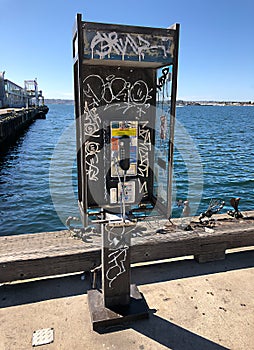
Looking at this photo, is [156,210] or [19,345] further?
[156,210]

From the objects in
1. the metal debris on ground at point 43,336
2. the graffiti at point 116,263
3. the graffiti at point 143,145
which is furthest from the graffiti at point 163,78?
the metal debris on ground at point 43,336

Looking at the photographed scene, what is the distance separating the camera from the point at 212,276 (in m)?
3.84

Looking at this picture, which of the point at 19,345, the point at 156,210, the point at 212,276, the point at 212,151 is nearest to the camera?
the point at 19,345

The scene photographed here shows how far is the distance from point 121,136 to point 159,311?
77.4 inches

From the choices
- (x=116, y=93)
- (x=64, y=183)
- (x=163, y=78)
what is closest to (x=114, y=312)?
(x=116, y=93)

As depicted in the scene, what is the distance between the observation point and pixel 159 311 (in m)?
3.22

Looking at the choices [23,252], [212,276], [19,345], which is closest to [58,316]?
[19,345]

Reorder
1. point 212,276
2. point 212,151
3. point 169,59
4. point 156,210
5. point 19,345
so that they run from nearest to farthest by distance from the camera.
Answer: point 19,345
point 169,59
point 212,276
point 156,210
point 212,151

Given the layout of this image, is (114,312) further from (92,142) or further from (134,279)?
(92,142)

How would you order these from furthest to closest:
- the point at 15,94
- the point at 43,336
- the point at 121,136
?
the point at 15,94 < the point at 121,136 < the point at 43,336

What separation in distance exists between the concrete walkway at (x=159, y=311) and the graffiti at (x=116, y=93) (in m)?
2.09

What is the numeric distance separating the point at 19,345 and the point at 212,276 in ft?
7.40

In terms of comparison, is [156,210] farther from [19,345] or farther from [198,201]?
[198,201]

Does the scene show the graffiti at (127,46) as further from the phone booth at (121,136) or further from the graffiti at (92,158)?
the graffiti at (92,158)
